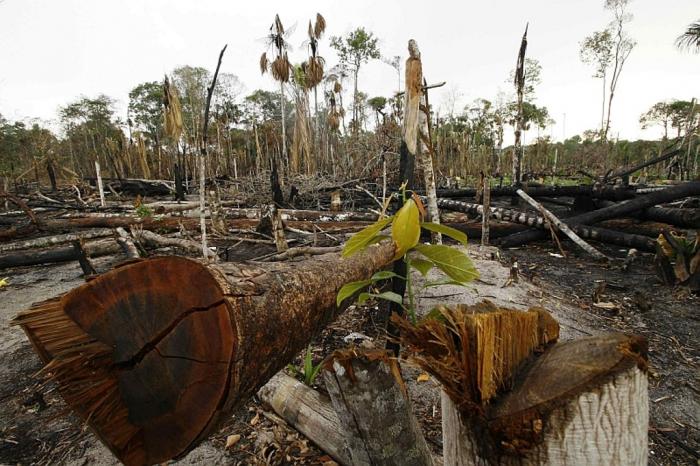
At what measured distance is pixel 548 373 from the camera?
0.55m

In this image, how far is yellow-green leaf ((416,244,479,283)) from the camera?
2.82 ft

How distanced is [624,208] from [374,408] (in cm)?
636

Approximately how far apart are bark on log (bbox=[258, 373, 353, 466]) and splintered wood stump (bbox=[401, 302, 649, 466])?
3.52 feet

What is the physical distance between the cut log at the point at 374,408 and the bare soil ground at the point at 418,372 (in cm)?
40

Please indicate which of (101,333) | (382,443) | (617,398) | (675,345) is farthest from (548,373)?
(675,345)

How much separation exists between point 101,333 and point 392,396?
836 mm

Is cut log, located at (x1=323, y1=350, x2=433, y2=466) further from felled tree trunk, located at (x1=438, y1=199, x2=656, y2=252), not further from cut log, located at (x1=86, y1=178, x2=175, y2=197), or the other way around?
cut log, located at (x1=86, y1=178, x2=175, y2=197)

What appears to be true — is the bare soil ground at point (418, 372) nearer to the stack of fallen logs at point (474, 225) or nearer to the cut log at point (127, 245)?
the stack of fallen logs at point (474, 225)

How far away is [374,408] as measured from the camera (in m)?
0.99

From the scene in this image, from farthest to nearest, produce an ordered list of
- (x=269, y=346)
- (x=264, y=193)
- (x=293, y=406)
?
(x=264, y=193) → (x=293, y=406) → (x=269, y=346)

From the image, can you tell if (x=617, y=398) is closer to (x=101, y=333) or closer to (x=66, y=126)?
(x=101, y=333)

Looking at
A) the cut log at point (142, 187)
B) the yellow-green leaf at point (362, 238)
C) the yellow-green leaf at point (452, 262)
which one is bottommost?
the yellow-green leaf at point (452, 262)

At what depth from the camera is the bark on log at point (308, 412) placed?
1532mm

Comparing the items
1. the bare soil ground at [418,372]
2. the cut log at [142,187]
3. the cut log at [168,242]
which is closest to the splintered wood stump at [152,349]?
the bare soil ground at [418,372]
